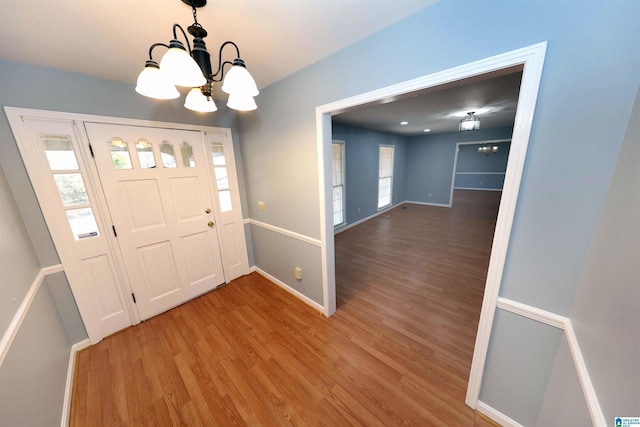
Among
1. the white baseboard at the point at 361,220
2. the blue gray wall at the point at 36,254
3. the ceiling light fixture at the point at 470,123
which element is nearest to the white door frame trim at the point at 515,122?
the blue gray wall at the point at 36,254

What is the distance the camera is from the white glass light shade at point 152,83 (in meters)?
0.84

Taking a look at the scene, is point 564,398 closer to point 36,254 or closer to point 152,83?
point 152,83

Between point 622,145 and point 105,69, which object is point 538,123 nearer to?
point 622,145

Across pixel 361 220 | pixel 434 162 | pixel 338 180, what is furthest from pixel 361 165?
pixel 434 162

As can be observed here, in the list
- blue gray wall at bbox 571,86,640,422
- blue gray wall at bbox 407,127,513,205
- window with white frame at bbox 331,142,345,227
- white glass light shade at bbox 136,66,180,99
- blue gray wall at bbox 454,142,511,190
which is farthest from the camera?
blue gray wall at bbox 454,142,511,190

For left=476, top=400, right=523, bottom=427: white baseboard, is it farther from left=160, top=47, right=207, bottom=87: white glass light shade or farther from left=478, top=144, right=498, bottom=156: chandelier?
left=478, top=144, right=498, bottom=156: chandelier

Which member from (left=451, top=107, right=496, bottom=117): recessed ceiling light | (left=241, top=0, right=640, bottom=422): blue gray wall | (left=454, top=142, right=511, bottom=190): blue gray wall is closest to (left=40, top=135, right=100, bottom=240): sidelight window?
(left=241, top=0, right=640, bottom=422): blue gray wall

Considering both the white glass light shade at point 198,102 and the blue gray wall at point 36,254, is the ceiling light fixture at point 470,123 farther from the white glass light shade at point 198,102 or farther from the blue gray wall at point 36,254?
the blue gray wall at point 36,254

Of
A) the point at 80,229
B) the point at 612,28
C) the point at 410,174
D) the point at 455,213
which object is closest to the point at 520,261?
the point at 612,28

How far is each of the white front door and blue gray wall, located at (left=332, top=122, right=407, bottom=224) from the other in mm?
2862

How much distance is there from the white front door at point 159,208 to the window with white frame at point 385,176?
4774mm

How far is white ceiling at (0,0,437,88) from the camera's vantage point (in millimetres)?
1016

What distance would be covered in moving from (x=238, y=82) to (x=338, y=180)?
3.77 meters

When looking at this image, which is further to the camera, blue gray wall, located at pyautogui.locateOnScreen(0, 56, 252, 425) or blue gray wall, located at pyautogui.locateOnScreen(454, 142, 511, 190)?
blue gray wall, located at pyautogui.locateOnScreen(454, 142, 511, 190)
